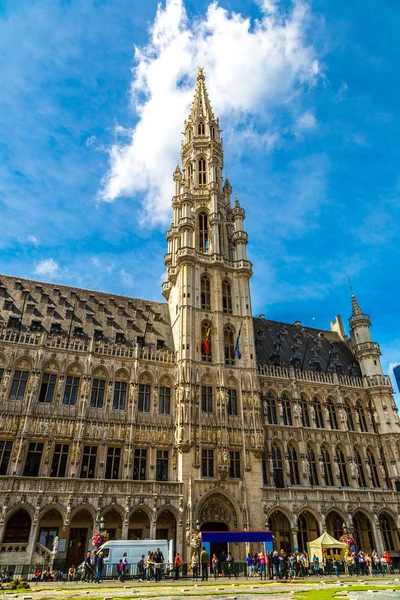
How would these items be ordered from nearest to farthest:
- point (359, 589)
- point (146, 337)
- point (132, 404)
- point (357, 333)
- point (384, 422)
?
point (359, 589) < point (132, 404) < point (146, 337) < point (384, 422) < point (357, 333)

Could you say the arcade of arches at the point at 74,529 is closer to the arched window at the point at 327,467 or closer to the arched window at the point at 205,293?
the arched window at the point at 327,467

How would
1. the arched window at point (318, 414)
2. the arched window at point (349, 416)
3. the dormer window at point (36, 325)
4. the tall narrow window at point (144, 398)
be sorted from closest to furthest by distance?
the tall narrow window at point (144, 398) < the dormer window at point (36, 325) < the arched window at point (318, 414) < the arched window at point (349, 416)

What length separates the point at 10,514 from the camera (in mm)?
32312

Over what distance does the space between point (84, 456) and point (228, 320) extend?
68.2 ft

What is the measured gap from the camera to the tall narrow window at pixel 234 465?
4019 cm

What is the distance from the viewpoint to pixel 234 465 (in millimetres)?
40594

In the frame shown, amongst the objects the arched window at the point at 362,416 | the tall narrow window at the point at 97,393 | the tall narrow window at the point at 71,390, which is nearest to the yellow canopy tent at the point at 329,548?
the arched window at the point at 362,416

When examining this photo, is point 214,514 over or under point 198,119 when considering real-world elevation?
under

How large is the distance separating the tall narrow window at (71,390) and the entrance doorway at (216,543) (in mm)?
16057

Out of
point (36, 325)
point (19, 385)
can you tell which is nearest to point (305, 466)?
point (19, 385)

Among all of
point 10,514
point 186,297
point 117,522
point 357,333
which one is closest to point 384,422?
point 357,333

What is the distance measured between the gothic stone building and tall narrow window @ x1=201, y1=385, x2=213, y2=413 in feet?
0.47

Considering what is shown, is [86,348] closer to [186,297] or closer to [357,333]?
[186,297]

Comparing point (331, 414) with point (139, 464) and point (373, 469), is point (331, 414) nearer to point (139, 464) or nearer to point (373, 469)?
point (373, 469)
